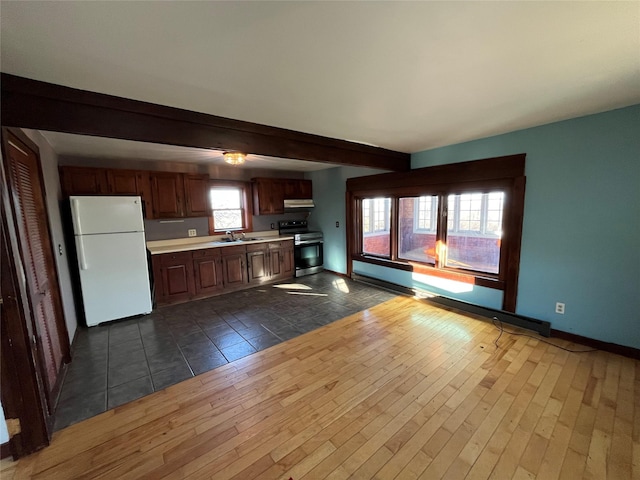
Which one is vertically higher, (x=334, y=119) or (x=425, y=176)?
(x=334, y=119)

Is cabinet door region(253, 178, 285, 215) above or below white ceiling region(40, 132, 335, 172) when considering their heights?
below

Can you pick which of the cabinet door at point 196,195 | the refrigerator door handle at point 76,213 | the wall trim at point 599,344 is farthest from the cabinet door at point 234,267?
the wall trim at point 599,344

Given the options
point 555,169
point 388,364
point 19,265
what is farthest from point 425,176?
point 19,265

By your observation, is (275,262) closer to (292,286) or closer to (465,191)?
(292,286)

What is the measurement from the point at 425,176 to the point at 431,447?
3250 mm

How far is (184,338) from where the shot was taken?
9.78 ft

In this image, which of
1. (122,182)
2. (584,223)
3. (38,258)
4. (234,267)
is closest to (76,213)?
(122,182)

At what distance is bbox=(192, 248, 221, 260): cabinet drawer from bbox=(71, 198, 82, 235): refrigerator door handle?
1380mm

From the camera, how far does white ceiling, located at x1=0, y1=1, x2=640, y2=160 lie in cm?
105

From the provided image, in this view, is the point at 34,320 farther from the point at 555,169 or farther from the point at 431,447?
the point at 555,169

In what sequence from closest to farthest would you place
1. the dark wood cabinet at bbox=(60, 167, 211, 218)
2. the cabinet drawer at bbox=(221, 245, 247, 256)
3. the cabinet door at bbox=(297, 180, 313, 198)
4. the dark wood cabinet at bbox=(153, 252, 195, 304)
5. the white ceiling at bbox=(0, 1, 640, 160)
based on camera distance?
the white ceiling at bbox=(0, 1, 640, 160), the dark wood cabinet at bbox=(60, 167, 211, 218), the dark wood cabinet at bbox=(153, 252, 195, 304), the cabinet drawer at bbox=(221, 245, 247, 256), the cabinet door at bbox=(297, 180, 313, 198)

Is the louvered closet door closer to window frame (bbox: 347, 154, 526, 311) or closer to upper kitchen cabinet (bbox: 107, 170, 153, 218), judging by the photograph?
upper kitchen cabinet (bbox: 107, 170, 153, 218)

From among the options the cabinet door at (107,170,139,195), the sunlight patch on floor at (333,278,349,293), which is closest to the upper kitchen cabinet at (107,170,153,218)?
the cabinet door at (107,170,139,195)

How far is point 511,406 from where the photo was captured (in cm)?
189
